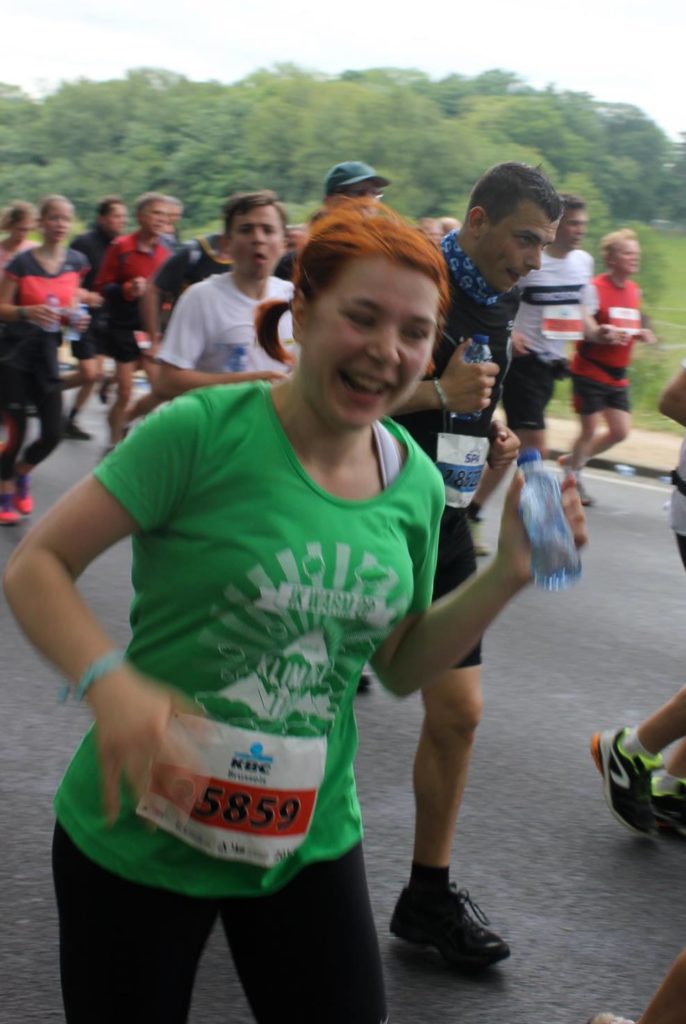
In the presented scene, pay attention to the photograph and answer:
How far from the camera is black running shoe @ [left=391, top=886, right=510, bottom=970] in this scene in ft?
11.4

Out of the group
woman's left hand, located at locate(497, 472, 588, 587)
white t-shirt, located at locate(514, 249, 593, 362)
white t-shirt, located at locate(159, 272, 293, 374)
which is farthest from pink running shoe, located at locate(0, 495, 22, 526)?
woman's left hand, located at locate(497, 472, 588, 587)

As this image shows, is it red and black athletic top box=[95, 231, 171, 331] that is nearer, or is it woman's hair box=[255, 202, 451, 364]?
woman's hair box=[255, 202, 451, 364]

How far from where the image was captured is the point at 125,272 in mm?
11172

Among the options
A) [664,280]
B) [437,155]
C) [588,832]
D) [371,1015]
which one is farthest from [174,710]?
[437,155]

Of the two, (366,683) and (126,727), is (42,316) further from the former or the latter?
(126,727)

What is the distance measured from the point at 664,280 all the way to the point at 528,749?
16272 mm

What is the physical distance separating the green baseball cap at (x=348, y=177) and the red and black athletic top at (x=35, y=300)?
2906mm

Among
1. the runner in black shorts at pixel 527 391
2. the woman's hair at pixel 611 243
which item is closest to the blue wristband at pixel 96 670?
the runner in black shorts at pixel 527 391

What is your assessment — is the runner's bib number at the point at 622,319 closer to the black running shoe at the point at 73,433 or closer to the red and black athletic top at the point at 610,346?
the red and black athletic top at the point at 610,346

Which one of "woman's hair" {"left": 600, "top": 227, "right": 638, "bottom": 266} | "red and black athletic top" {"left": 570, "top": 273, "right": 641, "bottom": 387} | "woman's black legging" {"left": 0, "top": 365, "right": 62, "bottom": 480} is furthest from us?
"woman's hair" {"left": 600, "top": 227, "right": 638, "bottom": 266}

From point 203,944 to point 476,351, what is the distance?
1872 millimetres

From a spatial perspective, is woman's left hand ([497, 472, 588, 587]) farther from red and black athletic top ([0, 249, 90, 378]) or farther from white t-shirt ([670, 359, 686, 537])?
red and black athletic top ([0, 249, 90, 378])

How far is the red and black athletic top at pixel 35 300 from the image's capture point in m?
8.77

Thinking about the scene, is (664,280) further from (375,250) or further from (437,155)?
(375,250)
